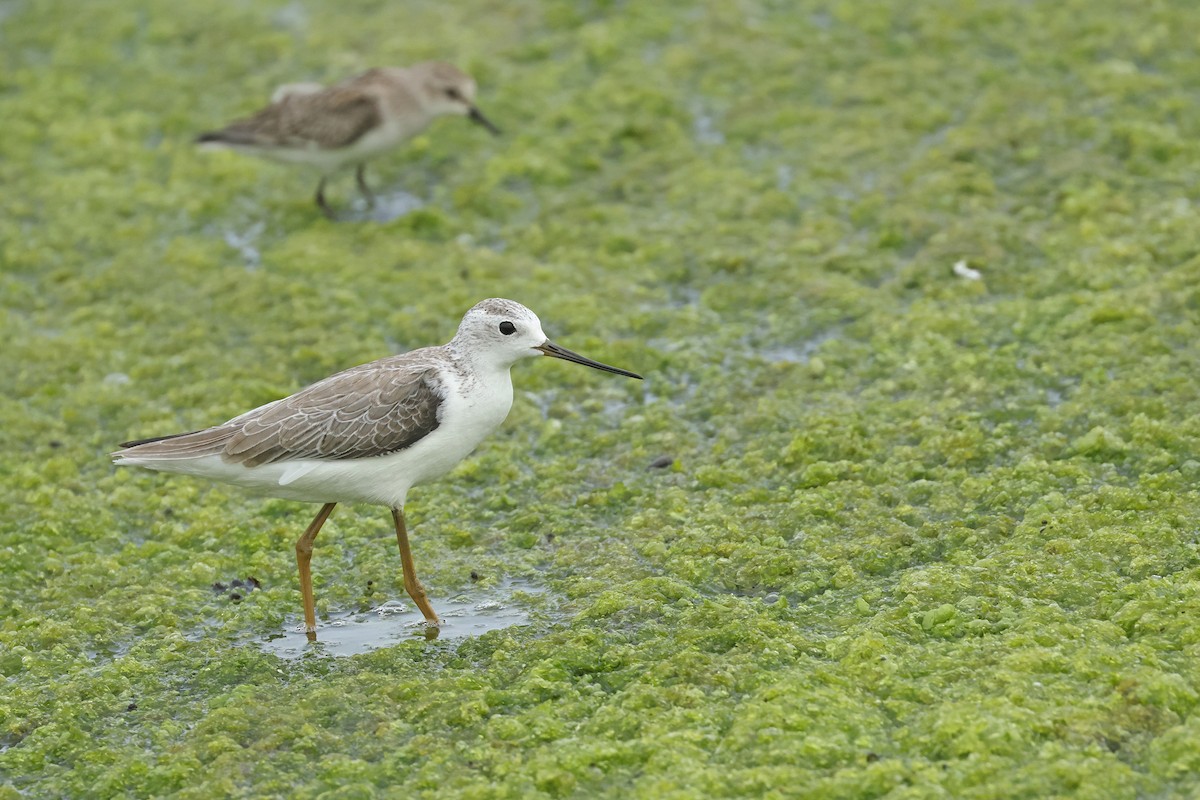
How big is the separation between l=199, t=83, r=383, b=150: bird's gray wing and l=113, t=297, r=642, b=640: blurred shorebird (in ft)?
15.5

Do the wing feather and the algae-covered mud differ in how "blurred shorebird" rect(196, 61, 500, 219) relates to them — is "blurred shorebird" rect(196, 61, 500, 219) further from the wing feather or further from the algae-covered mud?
the wing feather

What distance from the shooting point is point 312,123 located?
39.1ft

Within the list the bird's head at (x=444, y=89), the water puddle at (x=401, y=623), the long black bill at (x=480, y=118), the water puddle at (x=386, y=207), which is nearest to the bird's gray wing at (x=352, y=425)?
the water puddle at (x=401, y=623)

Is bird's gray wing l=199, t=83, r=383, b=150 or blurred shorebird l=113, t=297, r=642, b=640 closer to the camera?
blurred shorebird l=113, t=297, r=642, b=640

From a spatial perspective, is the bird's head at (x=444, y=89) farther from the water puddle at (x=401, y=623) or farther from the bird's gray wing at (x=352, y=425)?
the water puddle at (x=401, y=623)

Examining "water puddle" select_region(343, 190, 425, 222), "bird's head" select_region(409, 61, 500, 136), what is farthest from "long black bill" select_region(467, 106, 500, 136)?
"water puddle" select_region(343, 190, 425, 222)

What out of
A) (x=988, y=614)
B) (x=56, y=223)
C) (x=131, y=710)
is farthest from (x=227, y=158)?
(x=988, y=614)

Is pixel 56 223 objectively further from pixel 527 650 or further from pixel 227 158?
pixel 527 650

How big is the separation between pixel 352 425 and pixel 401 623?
3.60ft

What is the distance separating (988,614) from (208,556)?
14.0 feet

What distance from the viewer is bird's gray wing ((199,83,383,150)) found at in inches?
469

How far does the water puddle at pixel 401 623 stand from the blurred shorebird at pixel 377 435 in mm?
99

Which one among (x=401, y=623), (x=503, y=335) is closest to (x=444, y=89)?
(x=503, y=335)

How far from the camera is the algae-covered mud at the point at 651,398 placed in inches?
249
